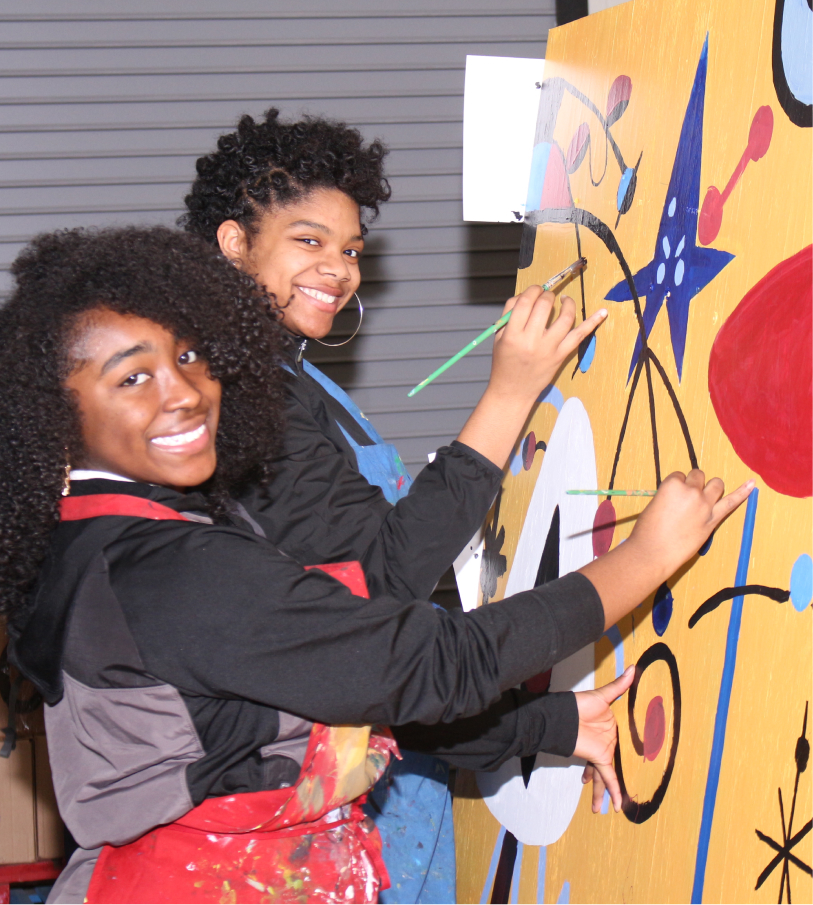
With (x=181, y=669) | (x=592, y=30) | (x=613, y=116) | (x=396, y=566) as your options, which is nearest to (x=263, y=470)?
(x=396, y=566)

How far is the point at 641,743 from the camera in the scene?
123cm

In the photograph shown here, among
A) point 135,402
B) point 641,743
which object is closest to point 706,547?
point 641,743

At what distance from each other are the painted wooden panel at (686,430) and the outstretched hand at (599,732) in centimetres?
2

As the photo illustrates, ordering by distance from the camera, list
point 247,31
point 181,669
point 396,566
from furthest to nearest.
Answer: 1. point 247,31
2. point 396,566
3. point 181,669

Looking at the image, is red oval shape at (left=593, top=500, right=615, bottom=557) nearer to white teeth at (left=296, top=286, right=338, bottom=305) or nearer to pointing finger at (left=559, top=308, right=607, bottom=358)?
pointing finger at (left=559, top=308, right=607, bottom=358)

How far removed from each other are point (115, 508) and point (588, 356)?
2.52 ft

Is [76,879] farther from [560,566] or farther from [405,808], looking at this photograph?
[560,566]

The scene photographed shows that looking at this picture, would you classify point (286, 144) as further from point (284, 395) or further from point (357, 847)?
point (357, 847)

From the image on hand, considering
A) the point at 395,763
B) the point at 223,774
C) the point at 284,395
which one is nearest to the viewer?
the point at 223,774

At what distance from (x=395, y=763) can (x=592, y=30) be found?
52.8 inches

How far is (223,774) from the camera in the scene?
112cm

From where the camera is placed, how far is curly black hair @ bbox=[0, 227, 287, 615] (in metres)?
1.16

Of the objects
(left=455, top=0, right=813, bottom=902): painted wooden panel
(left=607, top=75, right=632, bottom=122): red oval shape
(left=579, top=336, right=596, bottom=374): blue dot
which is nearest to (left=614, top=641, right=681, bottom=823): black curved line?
(left=455, top=0, right=813, bottom=902): painted wooden panel

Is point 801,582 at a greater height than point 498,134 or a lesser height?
lesser
